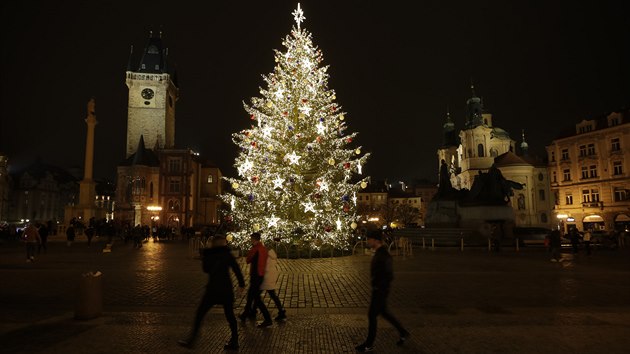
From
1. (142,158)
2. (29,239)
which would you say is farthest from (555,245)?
(142,158)

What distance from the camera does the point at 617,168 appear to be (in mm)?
56781

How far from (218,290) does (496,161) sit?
74585mm

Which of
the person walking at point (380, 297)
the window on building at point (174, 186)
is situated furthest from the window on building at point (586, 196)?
the person walking at point (380, 297)

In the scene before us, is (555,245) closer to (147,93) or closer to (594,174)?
(594,174)

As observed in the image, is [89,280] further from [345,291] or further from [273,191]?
[273,191]

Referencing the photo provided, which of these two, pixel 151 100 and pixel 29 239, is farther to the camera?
pixel 151 100

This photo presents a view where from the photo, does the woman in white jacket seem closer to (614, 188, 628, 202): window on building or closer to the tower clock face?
(614, 188, 628, 202): window on building

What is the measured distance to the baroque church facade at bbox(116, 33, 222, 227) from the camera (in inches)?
2874

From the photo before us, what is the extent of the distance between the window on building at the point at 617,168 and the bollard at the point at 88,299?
62.8 m

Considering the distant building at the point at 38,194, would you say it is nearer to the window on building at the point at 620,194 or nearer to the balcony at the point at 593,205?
the balcony at the point at 593,205

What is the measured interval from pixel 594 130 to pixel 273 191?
180 ft

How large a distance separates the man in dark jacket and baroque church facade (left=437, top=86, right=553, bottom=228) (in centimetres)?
5408

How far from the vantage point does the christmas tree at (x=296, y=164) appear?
21.1 metres

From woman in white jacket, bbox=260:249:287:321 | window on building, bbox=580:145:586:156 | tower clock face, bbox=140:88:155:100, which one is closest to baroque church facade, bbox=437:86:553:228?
window on building, bbox=580:145:586:156
